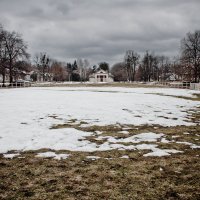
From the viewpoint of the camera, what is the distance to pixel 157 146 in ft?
25.2

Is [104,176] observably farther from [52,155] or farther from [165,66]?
[165,66]


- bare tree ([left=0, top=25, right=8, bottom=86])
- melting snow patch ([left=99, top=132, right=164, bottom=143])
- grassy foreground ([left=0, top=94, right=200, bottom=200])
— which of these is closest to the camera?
grassy foreground ([left=0, top=94, right=200, bottom=200])

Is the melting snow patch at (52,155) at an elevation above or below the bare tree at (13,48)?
below

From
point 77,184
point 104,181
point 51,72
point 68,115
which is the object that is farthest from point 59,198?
point 51,72

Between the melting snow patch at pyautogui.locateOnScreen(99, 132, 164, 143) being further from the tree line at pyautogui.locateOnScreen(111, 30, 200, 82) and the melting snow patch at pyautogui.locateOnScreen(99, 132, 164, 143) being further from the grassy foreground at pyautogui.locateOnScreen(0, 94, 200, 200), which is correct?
the tree line at pyautogui.locateOnScreen(111, 30, 200, 82)

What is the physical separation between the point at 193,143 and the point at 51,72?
132 metres

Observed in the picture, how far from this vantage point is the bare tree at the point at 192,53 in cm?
5822

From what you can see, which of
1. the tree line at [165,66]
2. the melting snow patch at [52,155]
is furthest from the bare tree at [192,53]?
the melting snow patch at [52,155]

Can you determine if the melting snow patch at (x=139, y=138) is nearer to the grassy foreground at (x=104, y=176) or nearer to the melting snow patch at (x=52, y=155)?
the grassy foreground at (x=104, y=176)

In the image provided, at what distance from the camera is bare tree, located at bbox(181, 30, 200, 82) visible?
5822cm

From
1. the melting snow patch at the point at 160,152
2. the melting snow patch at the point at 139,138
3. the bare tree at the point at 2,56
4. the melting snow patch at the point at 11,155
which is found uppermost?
the bare tree at the point at 2,56

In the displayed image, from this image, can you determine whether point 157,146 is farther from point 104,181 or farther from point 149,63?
point 149,63

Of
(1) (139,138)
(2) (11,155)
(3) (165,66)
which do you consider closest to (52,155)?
(2) (11,155)

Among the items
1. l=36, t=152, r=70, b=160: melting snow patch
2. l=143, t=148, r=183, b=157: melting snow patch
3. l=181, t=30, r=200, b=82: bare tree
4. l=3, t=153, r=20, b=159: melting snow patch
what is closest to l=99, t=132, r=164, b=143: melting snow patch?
l=143, t=148, r=183, b=157: melting snow patch
